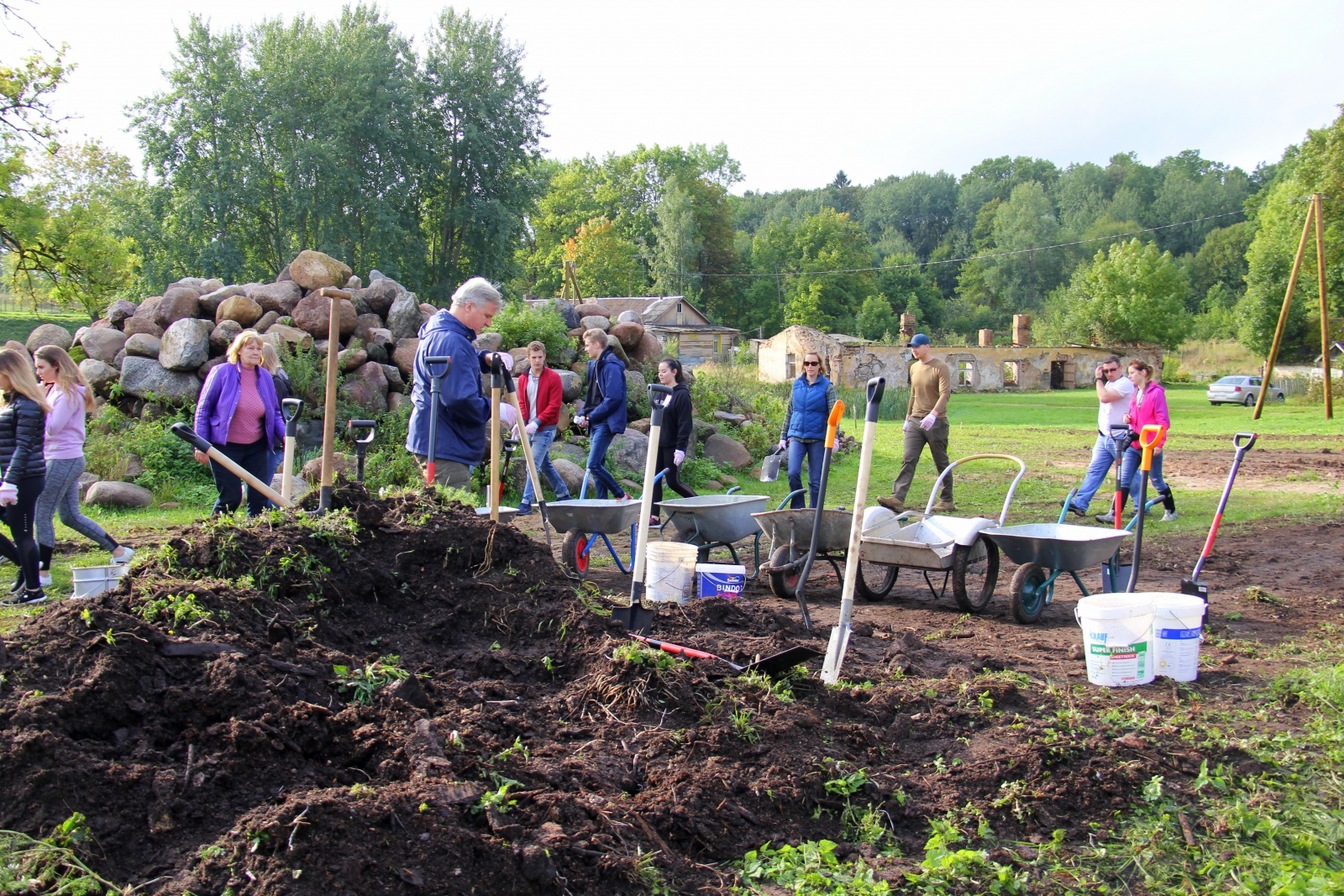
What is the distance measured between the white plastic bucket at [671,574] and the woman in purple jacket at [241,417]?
278 centimetres

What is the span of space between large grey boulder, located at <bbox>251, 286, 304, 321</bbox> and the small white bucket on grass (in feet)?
25.3

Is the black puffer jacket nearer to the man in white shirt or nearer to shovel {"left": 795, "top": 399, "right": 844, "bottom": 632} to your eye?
shovel {"left": 795, "top": 399, "right": 844, "bottom": 632}

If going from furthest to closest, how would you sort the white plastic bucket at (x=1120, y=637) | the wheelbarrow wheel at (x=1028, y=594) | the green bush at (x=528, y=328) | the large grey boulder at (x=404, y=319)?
the large grey boulder at (x=404, y=319)
the green bush at (x=528, y=328)
the wheelbarrow wheel at (x=1028, y=594)
the white plastic bucket at (x=1120, y=637)

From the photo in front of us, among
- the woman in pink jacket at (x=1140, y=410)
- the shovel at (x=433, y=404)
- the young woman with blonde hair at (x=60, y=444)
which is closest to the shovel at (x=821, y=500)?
the shovel at (x=433, y=404)

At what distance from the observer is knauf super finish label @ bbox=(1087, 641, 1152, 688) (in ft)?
14.0

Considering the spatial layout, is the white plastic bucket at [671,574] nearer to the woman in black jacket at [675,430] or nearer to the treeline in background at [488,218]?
the woman in black jacket at [675,430]

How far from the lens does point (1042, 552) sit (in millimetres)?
5453

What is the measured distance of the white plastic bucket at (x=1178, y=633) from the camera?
426 centimetres

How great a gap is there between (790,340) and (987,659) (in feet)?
129

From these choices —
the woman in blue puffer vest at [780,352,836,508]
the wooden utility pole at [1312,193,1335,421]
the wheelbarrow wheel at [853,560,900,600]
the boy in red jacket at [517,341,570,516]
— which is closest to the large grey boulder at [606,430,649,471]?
the boy in red jacket at [517,341,570,516]

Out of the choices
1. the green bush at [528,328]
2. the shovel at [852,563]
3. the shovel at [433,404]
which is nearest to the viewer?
the shovel at [852,563]

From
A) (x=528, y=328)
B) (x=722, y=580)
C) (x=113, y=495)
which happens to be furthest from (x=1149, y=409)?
(x=113, y=495)

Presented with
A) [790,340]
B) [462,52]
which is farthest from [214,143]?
[790,340]

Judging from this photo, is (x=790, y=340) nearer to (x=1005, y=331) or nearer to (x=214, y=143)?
(x=214, y=143)
